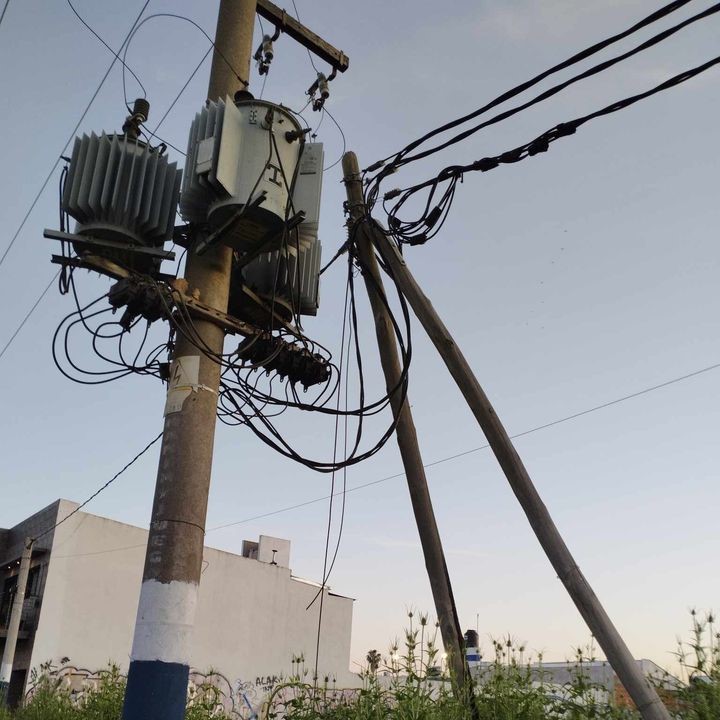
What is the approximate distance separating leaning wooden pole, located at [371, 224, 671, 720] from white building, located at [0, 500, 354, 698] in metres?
18.6

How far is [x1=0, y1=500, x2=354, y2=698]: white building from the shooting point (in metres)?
24.3

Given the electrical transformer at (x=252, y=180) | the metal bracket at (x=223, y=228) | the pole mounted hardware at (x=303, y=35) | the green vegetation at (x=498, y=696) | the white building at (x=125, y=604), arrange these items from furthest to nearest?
the white building at (x=125, y=604)
the pole mounted hardware at (x=303, y=35)
the electrical transformer at (x=252, y=180)
the metal bracket at (x=223, y=228)
the green vegetation at (x=498, y=696)

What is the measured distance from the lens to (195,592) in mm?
5840

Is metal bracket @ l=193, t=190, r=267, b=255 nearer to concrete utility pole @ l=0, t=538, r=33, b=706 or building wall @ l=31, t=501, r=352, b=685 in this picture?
concrete utility pole @ l=0, t=538, r=33, b=706

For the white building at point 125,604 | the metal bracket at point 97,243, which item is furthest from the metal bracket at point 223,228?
the white building at point 125,604

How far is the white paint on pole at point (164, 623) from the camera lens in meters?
5.52

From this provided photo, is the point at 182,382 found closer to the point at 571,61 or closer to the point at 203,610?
the point at 571,61

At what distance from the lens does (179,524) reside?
5871 millimetres

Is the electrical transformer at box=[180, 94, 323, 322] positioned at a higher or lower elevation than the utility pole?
higher

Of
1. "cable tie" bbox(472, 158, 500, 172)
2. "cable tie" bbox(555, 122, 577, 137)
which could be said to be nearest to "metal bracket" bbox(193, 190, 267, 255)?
"cable tie" bbox(472, 158, 500, 172)

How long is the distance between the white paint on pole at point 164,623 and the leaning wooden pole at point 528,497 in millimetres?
2744

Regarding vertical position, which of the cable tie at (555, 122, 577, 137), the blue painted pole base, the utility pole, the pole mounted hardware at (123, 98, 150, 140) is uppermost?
the pole mounted hardware at (123, 98, 150, 140)

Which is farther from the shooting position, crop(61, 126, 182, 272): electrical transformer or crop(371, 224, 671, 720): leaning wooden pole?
crop(61, 126, 182, 272): electrical transformer

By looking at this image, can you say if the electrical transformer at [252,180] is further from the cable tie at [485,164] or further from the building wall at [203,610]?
the building wall at [203,610]
